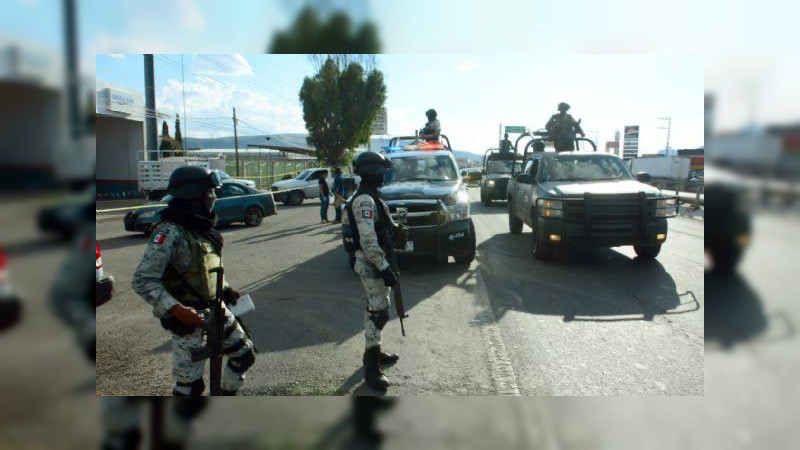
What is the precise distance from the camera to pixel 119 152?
523cm

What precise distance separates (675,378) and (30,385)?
4.05 meters

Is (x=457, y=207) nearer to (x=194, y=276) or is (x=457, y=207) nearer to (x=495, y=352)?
(x=495, y=352)

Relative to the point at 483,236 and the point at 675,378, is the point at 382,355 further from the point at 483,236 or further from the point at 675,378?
the point at 483,236

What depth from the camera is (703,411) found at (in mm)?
2617

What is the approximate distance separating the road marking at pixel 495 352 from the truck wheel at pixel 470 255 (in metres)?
1.63

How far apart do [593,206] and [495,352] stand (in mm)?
3196

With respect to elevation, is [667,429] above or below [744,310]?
below

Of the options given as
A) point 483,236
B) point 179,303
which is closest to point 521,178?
point 483,236

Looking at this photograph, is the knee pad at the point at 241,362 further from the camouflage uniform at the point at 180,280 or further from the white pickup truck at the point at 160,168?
the white pickup truck at the point at 160,168

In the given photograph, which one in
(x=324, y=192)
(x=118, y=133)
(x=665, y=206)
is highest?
(x=118, y=133)

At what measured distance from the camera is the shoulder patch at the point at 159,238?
7.87ft

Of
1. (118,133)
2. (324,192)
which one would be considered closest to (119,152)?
(118,133)

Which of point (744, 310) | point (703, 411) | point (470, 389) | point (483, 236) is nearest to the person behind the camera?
point (744, 310)

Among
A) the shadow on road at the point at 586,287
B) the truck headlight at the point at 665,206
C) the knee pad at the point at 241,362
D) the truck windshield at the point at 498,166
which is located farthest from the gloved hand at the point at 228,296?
the truck windshield at the point at 498,166
